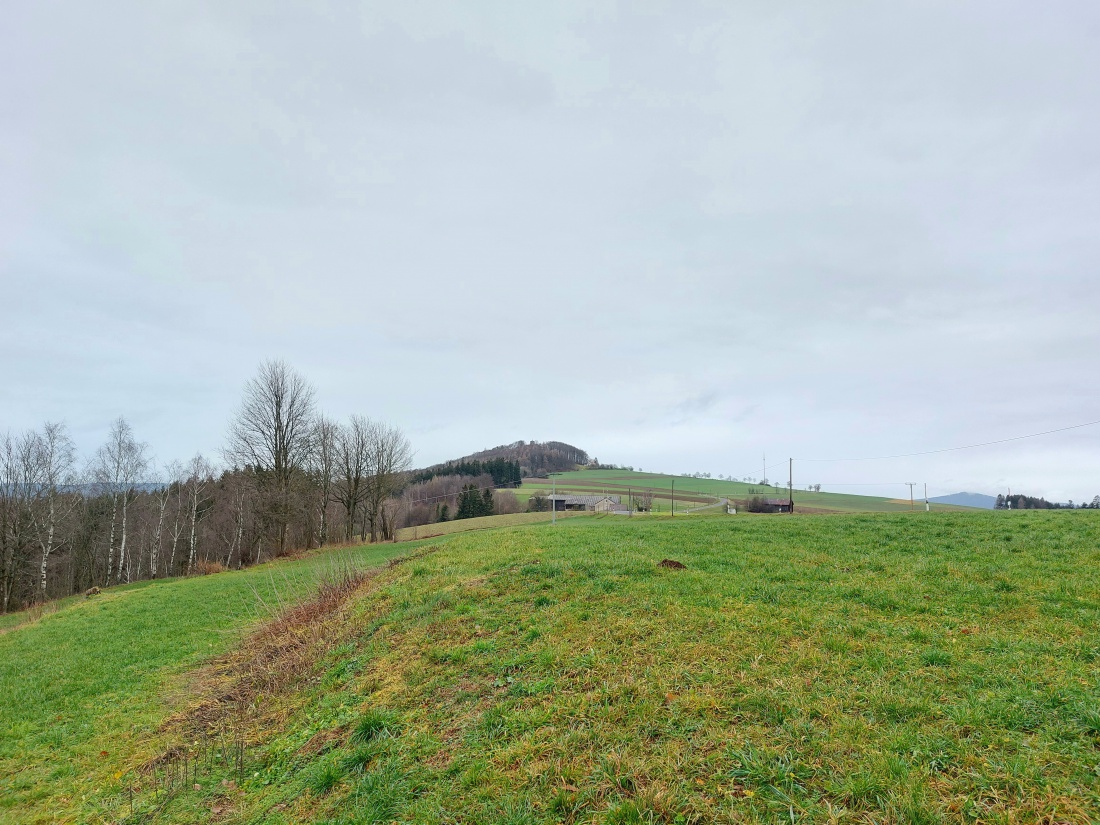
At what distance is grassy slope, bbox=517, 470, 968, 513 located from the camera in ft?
265

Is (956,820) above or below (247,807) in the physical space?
above

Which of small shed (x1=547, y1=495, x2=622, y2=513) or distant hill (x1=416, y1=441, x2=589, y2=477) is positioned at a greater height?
distant hill (x1=416, y1=441, x2=589, y2=477)

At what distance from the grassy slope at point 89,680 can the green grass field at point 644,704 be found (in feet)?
0.22

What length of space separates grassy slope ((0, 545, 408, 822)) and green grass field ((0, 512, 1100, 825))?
0.07 metres

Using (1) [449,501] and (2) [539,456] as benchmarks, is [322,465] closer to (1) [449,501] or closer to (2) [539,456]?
(1) [449,501]

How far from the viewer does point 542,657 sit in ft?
22.6

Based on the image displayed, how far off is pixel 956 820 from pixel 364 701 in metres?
6.41

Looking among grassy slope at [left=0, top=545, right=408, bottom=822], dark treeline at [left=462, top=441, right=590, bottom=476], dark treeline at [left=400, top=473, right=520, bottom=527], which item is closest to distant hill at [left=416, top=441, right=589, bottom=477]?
dark treeline at [left=462, top=441, right=590, bottom=476]

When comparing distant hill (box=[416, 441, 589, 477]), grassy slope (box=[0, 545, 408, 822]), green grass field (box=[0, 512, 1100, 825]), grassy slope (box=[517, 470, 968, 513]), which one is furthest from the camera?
distant hill (box=[416, 441, 589, 477])

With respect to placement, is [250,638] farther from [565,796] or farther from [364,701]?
[565,796]

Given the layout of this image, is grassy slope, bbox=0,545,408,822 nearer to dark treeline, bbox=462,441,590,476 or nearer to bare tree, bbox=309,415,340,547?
bare tree, bbox=309,415,340,547

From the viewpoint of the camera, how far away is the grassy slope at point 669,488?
80.6 meters

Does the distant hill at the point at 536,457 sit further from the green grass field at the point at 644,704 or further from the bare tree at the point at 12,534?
the green grass field at the point at 644,704

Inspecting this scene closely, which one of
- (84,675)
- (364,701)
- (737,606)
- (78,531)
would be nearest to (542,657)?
(364,701)
